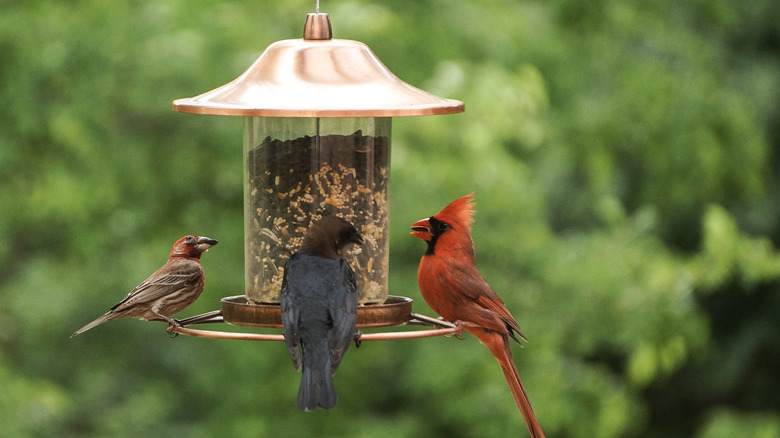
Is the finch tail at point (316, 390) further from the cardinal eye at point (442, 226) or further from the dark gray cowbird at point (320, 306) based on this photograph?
the cardinal eye at point (442, 226)

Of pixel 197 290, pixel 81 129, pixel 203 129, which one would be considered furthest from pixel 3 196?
pixel 197 290

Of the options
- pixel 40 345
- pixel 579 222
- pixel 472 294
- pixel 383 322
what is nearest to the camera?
pixel 383 322

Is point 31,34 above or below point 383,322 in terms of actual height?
above

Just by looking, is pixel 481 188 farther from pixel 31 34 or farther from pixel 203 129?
pixel 31 34

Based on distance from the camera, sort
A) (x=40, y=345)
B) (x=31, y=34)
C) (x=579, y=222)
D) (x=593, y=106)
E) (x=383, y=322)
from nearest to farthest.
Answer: (x=383, y=322) < (x=31, y=34) < (x=593, y=106) < (x=40, y=345) < (x=579, y=222)

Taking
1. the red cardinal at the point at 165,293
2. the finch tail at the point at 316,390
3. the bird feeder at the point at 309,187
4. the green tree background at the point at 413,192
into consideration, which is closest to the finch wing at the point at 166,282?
the red cardinal at the point at 165,293

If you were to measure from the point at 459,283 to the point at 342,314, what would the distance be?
36.1 inches

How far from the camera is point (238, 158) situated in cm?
1012

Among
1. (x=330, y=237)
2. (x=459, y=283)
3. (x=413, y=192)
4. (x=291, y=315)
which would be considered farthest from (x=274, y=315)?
(x=413, y=192)

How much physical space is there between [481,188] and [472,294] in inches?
158

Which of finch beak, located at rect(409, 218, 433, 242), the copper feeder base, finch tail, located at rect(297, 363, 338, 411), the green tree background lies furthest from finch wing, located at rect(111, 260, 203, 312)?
the green tree background

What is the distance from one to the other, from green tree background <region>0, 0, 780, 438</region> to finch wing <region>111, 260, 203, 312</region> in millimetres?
3691

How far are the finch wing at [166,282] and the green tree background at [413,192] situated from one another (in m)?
Result: 3.69

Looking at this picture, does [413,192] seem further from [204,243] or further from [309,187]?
[309,187]
